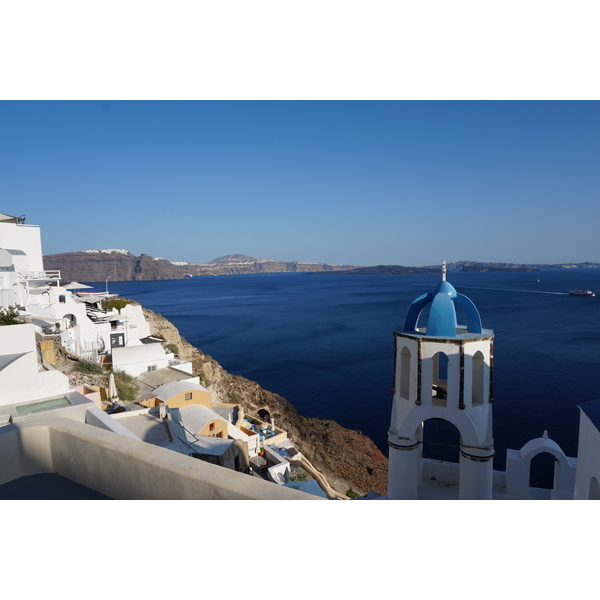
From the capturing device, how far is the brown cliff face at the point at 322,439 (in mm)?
18609

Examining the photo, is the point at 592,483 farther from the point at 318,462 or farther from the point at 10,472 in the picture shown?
the point at 318,462

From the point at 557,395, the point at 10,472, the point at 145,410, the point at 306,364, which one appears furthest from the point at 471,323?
the point at 306,364

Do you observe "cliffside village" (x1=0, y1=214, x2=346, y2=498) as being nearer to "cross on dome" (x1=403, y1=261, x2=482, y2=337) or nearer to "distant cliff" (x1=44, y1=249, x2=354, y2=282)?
"cross on dome" (x1=403, y1=261, x2=482, y2=337)

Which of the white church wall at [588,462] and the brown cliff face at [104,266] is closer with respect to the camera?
the white church wall at [588,462]

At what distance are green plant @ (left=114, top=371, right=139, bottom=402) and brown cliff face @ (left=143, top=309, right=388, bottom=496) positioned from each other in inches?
177

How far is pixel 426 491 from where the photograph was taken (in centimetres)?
662

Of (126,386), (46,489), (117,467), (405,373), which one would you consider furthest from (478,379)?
(126,386)

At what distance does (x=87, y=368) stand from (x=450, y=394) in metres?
14.9

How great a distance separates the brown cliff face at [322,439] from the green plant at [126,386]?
14.8 ft

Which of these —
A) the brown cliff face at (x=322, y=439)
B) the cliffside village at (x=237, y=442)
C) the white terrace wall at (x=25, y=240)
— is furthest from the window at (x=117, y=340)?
the cliffside village at (x=237, y=442)

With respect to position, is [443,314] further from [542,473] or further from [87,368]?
[542,473]

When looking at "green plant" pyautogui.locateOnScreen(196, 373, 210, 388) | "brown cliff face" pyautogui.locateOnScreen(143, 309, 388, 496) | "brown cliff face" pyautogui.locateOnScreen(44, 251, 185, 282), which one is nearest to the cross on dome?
"brown cliff face" pyautogui.locateOnScreen(143, 309, 388, 496)

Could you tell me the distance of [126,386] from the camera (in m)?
16.1

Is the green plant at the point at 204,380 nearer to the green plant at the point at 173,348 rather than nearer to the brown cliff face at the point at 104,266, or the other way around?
the green plant at the point at 173,348
